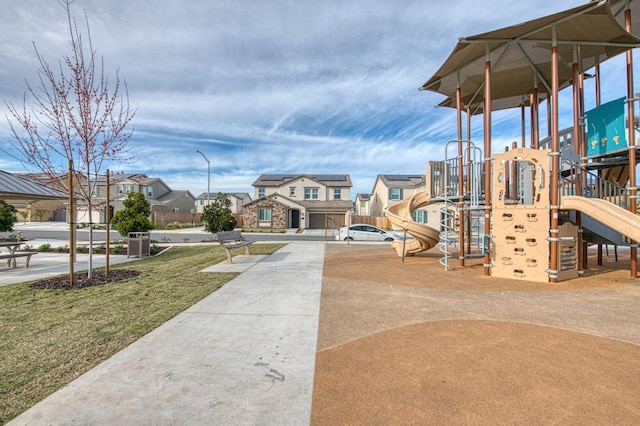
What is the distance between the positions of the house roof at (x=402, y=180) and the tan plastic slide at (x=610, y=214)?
103 feet

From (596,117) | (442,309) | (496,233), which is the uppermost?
(596,117)

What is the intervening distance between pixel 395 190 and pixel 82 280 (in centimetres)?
3611

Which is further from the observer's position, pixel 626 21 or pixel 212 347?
pixel 626 21

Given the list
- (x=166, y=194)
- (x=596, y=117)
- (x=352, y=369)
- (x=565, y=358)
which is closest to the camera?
(x=352, y=369)

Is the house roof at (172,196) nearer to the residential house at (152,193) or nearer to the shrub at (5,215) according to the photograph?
the residential house at (152,193)

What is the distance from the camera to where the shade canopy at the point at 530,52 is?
8031mm

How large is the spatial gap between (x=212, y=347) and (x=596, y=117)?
12.7 meters

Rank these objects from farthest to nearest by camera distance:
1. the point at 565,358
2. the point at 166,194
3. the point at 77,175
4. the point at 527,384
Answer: the point at 166,194 → the point at 77,175 → the point at 565,358 → the point at 527,384

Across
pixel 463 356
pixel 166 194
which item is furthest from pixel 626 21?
pixel 166 194

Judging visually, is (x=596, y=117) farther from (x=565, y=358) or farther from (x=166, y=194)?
(x=166, y=194)

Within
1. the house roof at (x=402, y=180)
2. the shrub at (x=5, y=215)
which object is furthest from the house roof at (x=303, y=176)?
the shrub at (x=5, y=215)

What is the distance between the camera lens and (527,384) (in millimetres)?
3045

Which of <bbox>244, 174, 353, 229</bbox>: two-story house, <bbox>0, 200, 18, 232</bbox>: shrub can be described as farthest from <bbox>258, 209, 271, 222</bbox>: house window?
<bbox>0, 200, 18, 232</bbox>: shrub

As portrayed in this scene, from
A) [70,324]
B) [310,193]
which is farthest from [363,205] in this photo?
[70,324]
